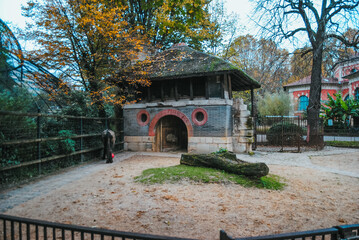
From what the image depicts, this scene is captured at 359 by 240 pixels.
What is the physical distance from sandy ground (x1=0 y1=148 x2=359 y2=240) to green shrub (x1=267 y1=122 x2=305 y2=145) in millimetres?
6720

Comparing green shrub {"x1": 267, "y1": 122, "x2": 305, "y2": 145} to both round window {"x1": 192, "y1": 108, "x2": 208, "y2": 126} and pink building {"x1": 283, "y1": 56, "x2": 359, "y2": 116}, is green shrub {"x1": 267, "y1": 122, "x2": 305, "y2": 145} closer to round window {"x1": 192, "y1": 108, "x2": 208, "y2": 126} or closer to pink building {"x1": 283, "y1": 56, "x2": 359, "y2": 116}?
round window {"x1": 192, "y1": 108, "x2": 208, "y2": 126}

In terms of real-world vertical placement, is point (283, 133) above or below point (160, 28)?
below

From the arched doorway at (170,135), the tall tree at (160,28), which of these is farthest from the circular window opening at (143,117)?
the tall tree at (160,28)

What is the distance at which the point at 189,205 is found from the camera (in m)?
4.68

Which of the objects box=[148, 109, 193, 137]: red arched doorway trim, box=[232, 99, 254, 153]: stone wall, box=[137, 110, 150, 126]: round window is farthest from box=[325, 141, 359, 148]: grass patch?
box=[137, 110, 150, 126]: round window

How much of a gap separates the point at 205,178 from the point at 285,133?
926cm

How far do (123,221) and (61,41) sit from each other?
7737 millimetres

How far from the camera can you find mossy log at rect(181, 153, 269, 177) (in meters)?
6.21

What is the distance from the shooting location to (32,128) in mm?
6980

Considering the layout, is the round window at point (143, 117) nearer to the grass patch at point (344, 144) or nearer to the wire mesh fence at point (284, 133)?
the wire mesh fence at point (284, 133)

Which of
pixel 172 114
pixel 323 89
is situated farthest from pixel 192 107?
pixel 323 89

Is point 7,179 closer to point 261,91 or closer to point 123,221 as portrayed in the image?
point 123,221

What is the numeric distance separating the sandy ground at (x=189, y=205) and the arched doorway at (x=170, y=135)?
21.8 feet

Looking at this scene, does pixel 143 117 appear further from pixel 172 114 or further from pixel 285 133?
pixel 285 133
